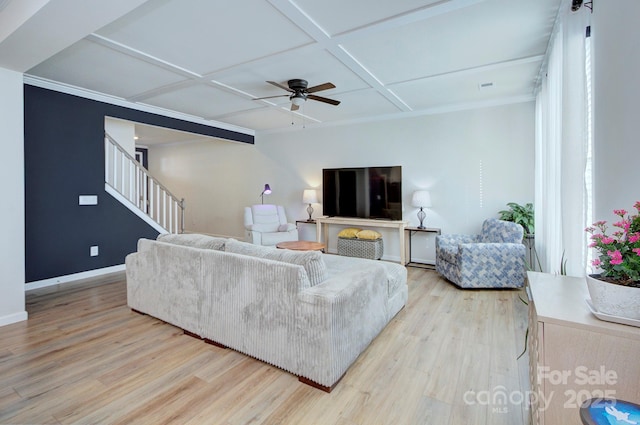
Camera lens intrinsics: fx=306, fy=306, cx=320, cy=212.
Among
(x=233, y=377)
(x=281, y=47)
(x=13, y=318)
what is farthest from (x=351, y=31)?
(x=13, y=318)

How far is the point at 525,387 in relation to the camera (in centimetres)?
198

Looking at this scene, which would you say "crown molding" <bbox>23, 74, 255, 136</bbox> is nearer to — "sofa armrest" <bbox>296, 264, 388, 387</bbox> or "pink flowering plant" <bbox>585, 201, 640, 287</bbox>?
"sofa armrest" <bbox>296, 264, 388, 387</bbox>

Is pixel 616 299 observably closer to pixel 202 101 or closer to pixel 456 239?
pixel 456 239

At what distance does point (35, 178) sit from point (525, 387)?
18.2ft

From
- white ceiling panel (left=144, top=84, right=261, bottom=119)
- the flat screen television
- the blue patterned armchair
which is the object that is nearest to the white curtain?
the blue patterned armchair

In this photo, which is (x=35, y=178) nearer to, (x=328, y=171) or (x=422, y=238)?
(x=328, y=171)

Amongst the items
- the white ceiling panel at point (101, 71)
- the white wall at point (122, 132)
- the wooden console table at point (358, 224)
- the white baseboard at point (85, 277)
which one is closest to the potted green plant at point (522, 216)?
the wooden console table at point (358, 224)

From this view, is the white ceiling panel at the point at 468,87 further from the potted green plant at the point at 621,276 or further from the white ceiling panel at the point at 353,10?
the potted green plant at the point at 621,276

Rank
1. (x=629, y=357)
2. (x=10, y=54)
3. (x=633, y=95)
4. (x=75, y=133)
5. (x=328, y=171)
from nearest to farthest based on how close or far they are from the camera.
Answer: (x=629, y=357), (x=633, y=95), (x=10, y=54), (x=75, y=133), (x=328, y=171)

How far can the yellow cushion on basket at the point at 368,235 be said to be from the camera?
17.7ft

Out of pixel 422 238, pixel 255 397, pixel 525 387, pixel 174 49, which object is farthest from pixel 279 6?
pixel 422 238

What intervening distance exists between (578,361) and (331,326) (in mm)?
1199

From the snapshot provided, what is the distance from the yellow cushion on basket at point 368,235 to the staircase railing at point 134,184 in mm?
3360

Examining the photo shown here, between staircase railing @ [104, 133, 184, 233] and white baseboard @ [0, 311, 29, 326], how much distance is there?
2233 millimetres
